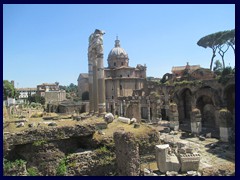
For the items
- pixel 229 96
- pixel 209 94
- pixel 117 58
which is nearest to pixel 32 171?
pixel 229 96

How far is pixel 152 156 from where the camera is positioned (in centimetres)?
968

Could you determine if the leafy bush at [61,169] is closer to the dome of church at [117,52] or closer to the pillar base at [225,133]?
the pillar base at [225,133]

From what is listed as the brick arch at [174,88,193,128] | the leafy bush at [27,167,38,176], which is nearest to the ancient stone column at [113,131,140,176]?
the leafy bush at [27,167,38,176]

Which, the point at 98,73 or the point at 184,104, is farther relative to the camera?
the point at 184,104

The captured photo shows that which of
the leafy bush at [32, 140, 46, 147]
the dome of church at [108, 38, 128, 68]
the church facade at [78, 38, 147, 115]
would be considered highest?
the dome of church at [108, 38, 128, 68]

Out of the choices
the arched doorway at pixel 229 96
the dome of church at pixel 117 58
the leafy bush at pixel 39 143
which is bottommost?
the leafy bush at pixel 39 143

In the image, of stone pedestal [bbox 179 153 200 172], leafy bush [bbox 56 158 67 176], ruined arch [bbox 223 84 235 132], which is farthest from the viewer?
ruined arch [bbox 223 84 235 132]

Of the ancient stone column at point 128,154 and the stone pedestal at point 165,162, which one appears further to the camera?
the stone pedestal at point 165,162

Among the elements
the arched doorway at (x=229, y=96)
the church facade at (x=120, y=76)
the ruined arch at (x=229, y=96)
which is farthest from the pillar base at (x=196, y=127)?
the church facade at (x=120, y=76)

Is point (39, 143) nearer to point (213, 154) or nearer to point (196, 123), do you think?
point (213, 154)

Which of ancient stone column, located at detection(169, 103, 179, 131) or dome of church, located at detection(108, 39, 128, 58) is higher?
dome of church, located at detection(108, 39, 128, 58)

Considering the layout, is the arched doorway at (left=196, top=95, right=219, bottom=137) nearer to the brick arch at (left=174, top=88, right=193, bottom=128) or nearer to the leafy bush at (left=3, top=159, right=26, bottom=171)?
the brick arch at (left=174, top=88, right=193, bottom=128)
